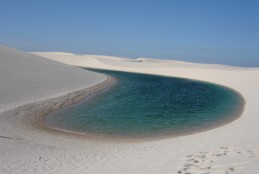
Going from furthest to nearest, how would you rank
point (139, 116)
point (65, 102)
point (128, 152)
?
point (65, 102)
point (139, 116)
point (128, 152)

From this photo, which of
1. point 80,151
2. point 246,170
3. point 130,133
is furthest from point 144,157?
point 130,133

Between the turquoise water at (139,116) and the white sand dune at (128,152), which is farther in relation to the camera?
the turquoise water at (139,116)

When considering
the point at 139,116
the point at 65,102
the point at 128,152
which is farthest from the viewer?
the point at 65,102

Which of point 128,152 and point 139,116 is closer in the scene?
point 128,152

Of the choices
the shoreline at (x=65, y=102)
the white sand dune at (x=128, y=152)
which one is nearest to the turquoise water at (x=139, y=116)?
the shoreline at (x=65, y=102)

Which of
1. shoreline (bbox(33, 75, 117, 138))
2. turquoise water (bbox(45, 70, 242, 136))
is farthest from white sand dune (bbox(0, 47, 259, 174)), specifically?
turquoise water (bbox(45, 70, 242, 136))

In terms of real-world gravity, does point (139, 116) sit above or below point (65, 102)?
above

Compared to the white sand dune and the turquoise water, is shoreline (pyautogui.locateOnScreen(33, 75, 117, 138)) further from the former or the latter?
the white sand dune

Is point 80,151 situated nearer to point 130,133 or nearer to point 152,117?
point 130,133

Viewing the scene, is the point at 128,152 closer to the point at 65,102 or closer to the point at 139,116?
the point at 139,116

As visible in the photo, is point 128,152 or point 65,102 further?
point 65,102

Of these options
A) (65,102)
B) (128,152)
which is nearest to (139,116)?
(65,102)

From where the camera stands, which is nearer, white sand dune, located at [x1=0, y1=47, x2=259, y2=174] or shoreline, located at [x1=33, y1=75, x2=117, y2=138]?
white sand dune, located at [x1=0, y1=47, x2=259, y2=174]

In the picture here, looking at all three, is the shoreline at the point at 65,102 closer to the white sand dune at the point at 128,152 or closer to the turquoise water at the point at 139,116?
the turquoise water at the point at 139,116
